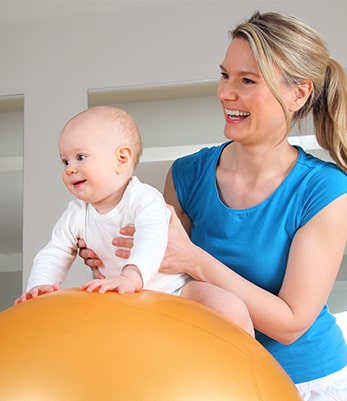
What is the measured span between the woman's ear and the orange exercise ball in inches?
28.0

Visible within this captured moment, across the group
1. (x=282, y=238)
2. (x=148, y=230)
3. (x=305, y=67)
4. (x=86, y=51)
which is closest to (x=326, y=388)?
(x=282, y=238)

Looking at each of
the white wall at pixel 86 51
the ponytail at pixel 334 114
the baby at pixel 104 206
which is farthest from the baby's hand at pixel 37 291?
the white wall at pixel 86 51

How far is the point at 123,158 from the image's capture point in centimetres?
135

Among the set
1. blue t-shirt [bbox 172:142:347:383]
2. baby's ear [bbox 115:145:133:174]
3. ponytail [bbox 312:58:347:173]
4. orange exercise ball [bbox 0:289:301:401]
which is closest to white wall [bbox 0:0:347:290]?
ponytail [bbox 312:58:347:173]

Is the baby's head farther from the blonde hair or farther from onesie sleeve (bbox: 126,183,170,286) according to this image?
the blonde hair

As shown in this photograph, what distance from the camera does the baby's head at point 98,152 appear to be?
130 cm

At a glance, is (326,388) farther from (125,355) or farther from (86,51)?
(86,51)

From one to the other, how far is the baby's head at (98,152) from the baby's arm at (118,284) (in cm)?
22

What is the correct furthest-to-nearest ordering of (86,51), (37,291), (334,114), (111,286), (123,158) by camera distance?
(86,51) → (334,114) → (123,158) → (37,291) → (111,286)

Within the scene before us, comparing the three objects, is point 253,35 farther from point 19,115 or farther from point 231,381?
point 19,115

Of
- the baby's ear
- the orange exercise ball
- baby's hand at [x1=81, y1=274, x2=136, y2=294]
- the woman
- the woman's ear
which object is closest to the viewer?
the orange exercise ball

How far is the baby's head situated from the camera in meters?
1.30

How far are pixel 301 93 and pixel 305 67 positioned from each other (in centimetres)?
6

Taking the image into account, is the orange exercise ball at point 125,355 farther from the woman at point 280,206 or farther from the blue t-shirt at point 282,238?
the blue t-shirt at point 282,238
